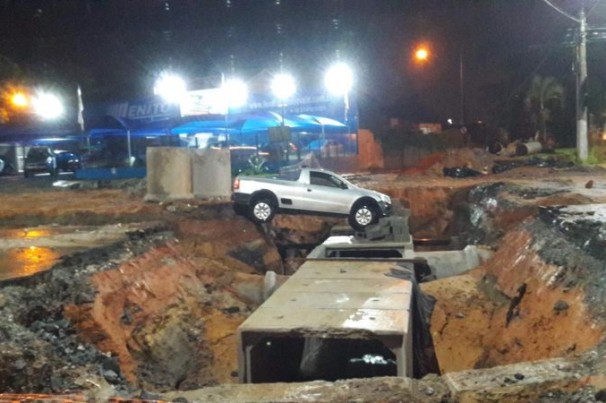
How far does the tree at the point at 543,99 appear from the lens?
36344mm

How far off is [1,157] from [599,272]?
3669 cm

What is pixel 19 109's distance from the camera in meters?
36.9

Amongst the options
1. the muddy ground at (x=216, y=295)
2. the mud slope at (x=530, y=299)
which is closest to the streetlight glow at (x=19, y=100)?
the muddy ground at (x=216, y=295)

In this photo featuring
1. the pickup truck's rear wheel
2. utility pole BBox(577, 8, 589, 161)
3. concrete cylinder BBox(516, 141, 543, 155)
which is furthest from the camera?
concrete cylinder BBox(516, 141, 543, 155)

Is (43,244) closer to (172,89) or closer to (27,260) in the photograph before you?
(27,260)

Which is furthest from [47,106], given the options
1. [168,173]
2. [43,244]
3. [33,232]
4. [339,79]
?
[43,244]

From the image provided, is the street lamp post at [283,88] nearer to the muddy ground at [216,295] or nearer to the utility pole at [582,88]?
the muddy ground at [216,295]

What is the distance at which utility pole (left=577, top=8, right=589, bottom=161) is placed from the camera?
25.7 meters

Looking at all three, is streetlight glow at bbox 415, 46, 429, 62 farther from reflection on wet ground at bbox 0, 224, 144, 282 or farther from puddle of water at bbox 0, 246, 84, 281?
puddle of water at bbox 0, 246, 84, 281

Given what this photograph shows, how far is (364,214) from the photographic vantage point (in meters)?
17.4

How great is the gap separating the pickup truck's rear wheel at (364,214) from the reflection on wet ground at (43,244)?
19.7 ft

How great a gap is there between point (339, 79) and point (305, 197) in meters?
15.7

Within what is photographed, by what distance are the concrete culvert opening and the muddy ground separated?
0.92 meters

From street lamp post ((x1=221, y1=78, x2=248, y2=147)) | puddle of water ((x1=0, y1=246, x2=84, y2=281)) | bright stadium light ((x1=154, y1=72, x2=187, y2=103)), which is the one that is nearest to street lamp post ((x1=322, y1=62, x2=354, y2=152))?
street lamp post ((x1=221, y1=78, x2=248, y2=147))
